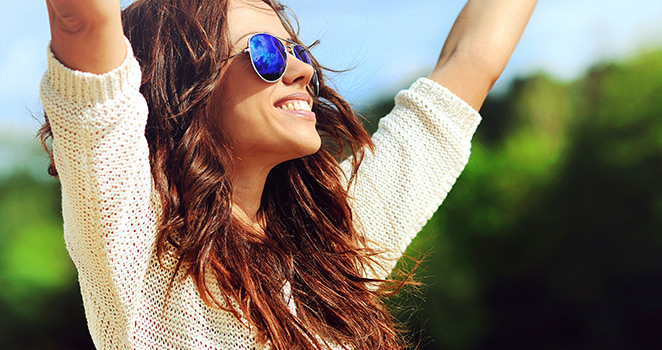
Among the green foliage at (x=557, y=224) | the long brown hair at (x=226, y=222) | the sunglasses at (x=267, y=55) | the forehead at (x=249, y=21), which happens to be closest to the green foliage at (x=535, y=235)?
the green foliage at (x=557, y=224)

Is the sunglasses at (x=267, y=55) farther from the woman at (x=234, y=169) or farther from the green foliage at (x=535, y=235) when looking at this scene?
the green foliage at (x=535, y=235)

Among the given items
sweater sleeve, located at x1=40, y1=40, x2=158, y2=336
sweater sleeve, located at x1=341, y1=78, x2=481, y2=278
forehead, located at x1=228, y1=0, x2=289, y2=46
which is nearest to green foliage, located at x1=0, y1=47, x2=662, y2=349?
sweater sleeve, located at x1=341, y1=78, x2=481, y2=278

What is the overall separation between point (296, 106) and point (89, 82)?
0.59 metres

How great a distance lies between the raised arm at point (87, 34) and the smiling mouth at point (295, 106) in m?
0.51

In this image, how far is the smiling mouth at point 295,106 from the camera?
1.47m

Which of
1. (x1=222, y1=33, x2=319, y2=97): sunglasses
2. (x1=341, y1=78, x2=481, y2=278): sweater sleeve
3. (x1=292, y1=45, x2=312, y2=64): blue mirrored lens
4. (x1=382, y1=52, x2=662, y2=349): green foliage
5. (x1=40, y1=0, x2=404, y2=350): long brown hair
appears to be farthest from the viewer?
(x1=382, y1=52, x2=662, y2=349): green foliage

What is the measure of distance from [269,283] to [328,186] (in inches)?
16.0

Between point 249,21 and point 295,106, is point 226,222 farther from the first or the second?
point 249,21

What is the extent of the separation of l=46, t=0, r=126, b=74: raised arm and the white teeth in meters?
0.51

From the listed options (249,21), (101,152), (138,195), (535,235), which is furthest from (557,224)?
(101,152)

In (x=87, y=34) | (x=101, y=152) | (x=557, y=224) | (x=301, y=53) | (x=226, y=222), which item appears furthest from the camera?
(x=557, y=224)

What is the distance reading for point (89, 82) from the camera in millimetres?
976

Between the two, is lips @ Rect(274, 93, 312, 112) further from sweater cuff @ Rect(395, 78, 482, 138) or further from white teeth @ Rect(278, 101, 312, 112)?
sweater cuff @ Rect(395, 78, 482, 138)

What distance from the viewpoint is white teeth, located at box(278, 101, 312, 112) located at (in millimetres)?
1472
